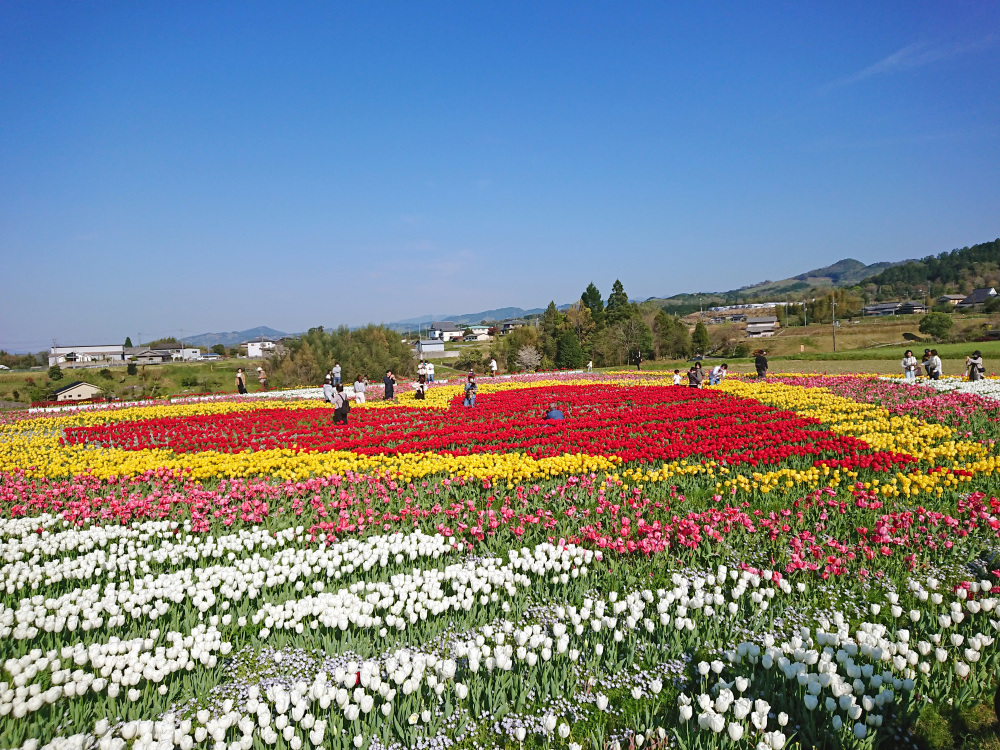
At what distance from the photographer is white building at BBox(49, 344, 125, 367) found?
136m

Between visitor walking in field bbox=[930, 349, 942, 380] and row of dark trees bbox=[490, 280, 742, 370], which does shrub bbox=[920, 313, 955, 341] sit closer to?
row of dark trees bbox=[490, 280, 742, 370]

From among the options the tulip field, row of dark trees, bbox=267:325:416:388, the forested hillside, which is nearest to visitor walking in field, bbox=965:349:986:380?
the tulip field

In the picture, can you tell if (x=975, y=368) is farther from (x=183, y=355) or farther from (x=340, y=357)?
(x=183, y=355)

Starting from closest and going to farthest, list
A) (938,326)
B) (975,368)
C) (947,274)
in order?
1. (975,368)
2. (938,326)
3. (947,274)

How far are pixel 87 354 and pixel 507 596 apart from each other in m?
187

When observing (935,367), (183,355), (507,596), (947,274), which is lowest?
(935,367)

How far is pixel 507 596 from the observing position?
5812mm

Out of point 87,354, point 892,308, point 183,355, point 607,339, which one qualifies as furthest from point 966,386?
point 87,354

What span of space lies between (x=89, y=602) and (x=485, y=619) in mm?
3829

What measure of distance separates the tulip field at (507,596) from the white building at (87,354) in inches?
6037

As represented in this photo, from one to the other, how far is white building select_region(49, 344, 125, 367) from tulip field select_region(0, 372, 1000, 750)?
153344 millimetres

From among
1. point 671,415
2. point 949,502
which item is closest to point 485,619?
point 949,502

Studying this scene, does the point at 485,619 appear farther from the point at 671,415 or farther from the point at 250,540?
the point at 671,415

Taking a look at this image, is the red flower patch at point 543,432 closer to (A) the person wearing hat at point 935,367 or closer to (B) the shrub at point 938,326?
(A) the person wearing hat at point 935,367
